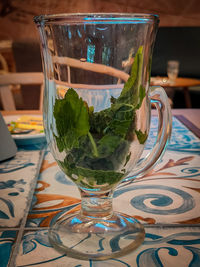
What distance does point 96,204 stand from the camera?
1.02 feet

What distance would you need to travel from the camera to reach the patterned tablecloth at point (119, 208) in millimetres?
272

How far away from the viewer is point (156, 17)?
0.91 ft

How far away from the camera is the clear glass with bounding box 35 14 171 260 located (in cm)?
27

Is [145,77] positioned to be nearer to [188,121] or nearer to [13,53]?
[188,121]

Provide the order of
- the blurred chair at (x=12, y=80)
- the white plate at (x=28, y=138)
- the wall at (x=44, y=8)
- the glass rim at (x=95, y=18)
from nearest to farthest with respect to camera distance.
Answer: the glass rim at (x=95, y=18) → the white plate at (x=28, y=138) → the blurred chair at (x=12, y=80) → the wall at (x=44, y=8)

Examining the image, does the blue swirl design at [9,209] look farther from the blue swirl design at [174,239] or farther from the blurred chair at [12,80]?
the blurred chair at [12,80]

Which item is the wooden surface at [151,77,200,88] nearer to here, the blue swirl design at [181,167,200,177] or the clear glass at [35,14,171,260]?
the blue swirl design at [181,167,200,177]

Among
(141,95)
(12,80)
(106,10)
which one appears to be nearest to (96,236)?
(141,95)

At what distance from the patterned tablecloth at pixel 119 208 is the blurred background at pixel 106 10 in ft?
7.62

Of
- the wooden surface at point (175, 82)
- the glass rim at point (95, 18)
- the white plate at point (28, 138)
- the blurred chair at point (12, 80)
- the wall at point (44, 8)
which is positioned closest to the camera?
the glass rim at point (95, 18)

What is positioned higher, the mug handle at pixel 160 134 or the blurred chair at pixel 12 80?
the mug handle at pixel 160 134

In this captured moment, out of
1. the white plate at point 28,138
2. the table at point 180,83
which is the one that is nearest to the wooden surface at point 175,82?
the table at point 180,83

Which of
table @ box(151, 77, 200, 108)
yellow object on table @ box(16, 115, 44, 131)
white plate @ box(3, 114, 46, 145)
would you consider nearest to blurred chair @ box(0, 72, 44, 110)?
yellow object on table @ box(16, 115, 44, 131)

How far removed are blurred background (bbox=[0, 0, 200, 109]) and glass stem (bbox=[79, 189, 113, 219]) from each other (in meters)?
2.47
